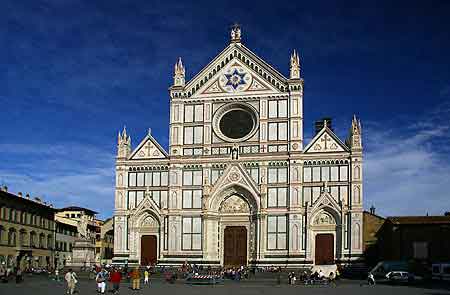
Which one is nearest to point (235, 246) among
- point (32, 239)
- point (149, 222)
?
point (149, 222)

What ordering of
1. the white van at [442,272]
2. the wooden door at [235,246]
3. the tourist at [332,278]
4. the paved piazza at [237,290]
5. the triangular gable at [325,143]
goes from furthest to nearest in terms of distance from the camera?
the wooden door at [235,246]
the triangular gable at [325,143]
the white van at [442,272]
the tourist at [332,278]
the paved piazza at [237,290]

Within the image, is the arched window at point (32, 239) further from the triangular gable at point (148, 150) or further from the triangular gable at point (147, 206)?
the triangular gable at point (148, 150)

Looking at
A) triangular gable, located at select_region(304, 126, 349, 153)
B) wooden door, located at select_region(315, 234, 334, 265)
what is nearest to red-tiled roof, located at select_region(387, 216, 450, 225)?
wooden door, located at select_region(315, 234, 334, 265)

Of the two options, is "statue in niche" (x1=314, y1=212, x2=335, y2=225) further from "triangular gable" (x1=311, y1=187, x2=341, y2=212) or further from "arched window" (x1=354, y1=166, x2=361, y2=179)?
"arched window" (x1=354, y1=166, x2=361, y2=179)

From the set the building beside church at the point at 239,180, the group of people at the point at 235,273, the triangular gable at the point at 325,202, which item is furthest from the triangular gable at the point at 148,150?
the triangular gable at the point at 325,202

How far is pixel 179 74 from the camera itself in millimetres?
65375

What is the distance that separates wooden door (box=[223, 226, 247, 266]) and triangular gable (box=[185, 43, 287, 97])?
13.7 m

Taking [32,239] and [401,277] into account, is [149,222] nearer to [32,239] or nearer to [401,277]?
[32,239]

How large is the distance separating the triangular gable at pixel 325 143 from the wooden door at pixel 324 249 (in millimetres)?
7831

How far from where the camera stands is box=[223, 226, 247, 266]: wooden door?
61875 millimetres

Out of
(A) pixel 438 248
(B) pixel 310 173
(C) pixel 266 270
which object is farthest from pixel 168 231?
(A) pixel 438 248

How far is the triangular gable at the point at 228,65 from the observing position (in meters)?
62.6

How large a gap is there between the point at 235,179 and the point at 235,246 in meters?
6.40

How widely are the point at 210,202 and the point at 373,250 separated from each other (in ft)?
53.4
